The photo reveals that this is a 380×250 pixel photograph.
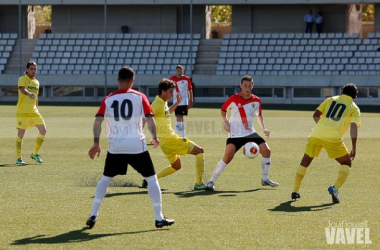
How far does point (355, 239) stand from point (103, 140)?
14315 mm

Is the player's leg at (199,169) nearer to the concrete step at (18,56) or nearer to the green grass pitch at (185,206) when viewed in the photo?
the green grass pitch at (185,206)

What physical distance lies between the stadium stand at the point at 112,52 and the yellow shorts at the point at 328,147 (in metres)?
34.7

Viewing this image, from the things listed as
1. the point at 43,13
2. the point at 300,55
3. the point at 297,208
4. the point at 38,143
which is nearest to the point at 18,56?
the point at 300,55

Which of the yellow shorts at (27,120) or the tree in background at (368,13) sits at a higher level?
the tree in background at (368,13)

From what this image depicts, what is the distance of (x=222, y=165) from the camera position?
1226 cm

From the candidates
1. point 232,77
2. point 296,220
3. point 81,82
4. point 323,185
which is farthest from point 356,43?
point 296,220

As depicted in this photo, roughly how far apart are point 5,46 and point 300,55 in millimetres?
17694

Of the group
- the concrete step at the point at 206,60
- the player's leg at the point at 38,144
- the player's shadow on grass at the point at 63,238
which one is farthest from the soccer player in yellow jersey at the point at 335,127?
the concrete step at the point at 206,60

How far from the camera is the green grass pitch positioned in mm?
8242

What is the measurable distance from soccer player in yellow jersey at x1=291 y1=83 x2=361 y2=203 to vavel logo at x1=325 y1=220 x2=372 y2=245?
5.62 ft

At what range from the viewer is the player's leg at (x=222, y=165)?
12117 millimetres

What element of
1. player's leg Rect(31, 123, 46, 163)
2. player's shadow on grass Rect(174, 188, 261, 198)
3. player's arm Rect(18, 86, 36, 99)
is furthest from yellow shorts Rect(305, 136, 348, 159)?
player's arm Rect(18, 86, 36, 99)

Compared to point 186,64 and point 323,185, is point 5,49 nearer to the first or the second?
point 186,64

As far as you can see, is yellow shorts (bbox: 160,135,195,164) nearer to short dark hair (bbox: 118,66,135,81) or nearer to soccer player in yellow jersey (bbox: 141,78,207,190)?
soccer player in yellow jersey (bbox: 141,78,207,190)
